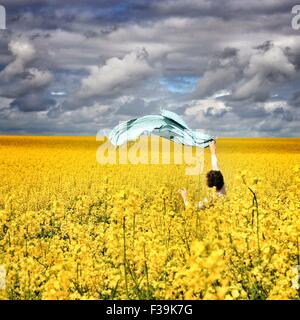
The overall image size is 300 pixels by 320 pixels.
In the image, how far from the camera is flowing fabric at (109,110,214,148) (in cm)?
735

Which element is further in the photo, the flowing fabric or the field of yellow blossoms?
the flowing fabric

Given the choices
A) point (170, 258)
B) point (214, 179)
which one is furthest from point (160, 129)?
point (170, 258)

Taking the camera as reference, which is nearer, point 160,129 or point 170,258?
point 170,258

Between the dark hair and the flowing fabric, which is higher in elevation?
the flowing fabric

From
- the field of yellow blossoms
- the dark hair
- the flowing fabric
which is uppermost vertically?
the flowing fabric

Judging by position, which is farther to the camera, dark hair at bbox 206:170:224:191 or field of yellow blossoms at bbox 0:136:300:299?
dark hair at bbox 206:170:224:191

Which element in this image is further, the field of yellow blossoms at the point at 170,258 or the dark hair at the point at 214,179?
the dark hair at the point at 214,179

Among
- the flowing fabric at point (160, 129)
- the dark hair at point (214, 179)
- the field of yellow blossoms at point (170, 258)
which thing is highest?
the flowing fabric at point (160, 129)

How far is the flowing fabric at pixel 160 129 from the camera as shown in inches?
289

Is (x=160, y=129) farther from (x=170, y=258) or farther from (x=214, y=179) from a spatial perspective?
(x=170, y=258)

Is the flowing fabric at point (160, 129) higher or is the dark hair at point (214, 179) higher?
the flowing fabric at point (160, 129)

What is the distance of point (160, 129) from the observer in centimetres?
767

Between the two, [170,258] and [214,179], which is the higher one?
[214,179]
